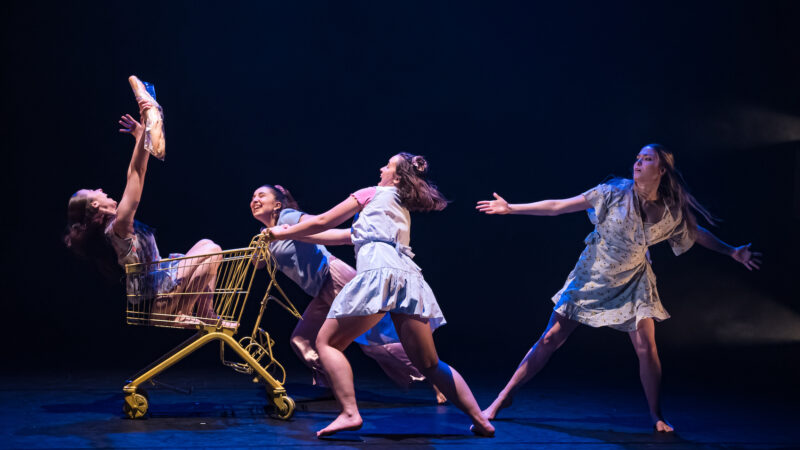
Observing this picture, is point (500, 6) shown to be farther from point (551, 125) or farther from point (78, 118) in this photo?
point (78, 118)

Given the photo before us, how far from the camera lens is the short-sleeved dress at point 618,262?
12.2ft

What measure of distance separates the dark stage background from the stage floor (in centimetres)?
102

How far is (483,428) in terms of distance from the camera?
329cm

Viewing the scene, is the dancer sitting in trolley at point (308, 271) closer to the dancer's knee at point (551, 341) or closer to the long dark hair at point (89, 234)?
the dancer's knee at point (551, 341)

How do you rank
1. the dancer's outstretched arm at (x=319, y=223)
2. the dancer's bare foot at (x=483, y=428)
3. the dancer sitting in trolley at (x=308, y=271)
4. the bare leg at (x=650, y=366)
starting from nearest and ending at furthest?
the dancer's bare foot at (x=483, y=428) < the dancer's outstretched arm at (x=319, y=223) < the bare leg at (x=650, y=366) < the dancer sitting in trolley at (x=308, y=271)

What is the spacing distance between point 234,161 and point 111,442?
3.49 m

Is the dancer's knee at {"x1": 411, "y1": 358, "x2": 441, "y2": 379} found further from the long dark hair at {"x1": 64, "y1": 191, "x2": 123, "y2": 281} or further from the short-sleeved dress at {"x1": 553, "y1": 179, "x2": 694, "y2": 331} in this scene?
the long dark hair at {"x1": 64, "y1": 191, "x2": 123, "y2": 281}

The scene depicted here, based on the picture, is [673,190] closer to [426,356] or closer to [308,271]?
[426,356]

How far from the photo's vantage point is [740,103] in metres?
6.68

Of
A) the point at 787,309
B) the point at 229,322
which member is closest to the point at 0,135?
the point at 229,322

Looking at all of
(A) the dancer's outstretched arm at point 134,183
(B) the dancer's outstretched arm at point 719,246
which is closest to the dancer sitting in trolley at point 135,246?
(A) the dancer's outstretched arm at point 134,183

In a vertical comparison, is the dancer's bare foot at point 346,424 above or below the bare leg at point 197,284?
below

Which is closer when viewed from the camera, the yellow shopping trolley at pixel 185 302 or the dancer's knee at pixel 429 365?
the dancer's knee at pixel 429 365

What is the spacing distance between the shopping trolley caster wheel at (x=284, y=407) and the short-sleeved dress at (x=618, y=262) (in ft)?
4.83
